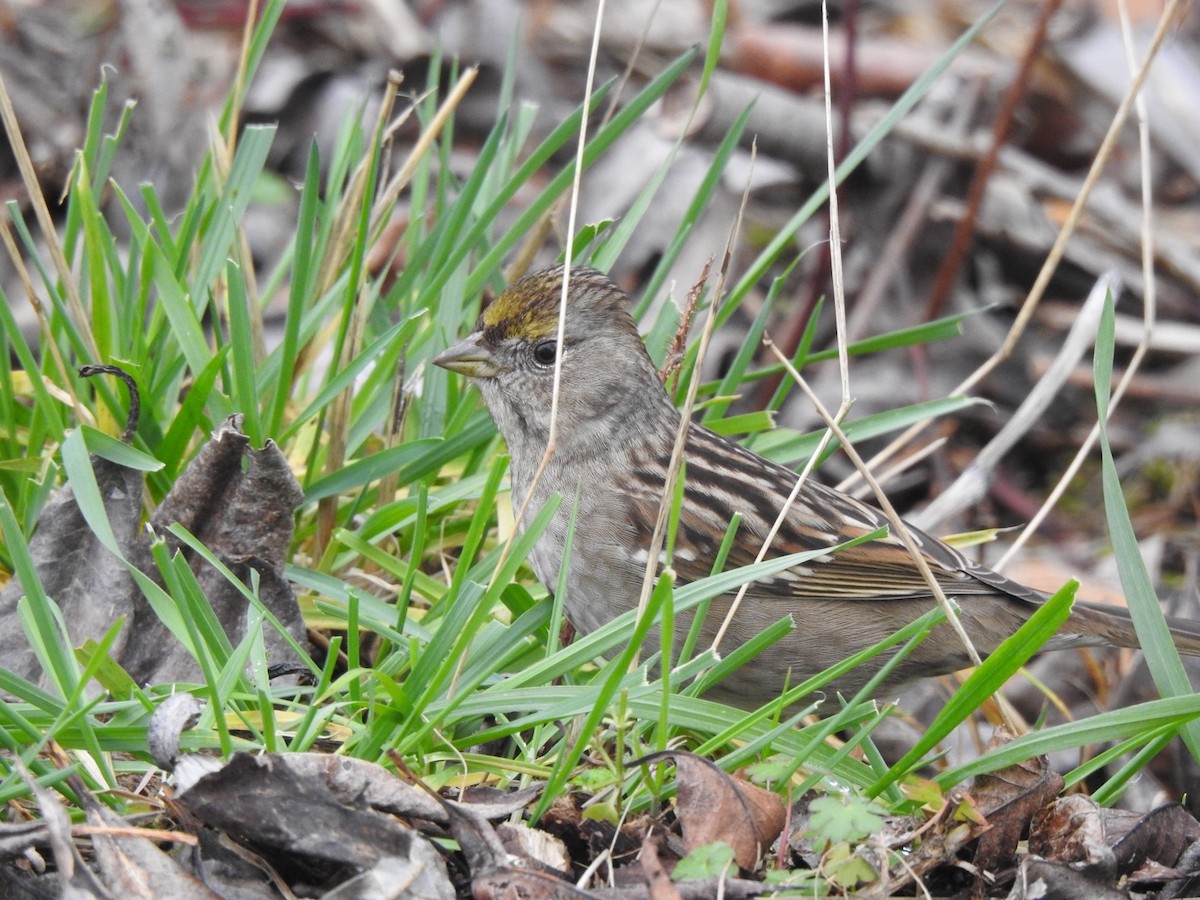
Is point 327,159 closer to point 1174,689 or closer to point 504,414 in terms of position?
point 504,414

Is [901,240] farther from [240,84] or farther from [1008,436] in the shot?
[240,84]

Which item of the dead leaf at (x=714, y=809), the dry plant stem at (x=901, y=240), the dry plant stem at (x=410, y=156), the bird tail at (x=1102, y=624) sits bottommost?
the bird tail at (x=1102, y=624)

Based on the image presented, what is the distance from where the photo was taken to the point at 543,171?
5723 mm

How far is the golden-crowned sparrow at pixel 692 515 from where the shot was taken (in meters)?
3.16

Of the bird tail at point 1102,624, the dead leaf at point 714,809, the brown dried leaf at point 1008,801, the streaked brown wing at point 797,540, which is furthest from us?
the bird tail at point 1102,624

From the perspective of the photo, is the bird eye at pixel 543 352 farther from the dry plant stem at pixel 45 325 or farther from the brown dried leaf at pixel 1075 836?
the brown dried leaf at pixel 1075 836

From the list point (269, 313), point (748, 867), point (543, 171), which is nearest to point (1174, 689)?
point (748, 867)

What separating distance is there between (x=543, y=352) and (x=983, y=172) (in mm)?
2475

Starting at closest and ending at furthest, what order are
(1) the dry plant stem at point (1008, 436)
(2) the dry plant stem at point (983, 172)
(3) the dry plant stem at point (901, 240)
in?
(1) the dry plant stem at point (1008, 436) → (2) the dry plant stem at point (983, 172) → (3) the dry plant stem at point (901, 240)

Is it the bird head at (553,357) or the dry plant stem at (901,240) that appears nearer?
the bird head at (553,357)

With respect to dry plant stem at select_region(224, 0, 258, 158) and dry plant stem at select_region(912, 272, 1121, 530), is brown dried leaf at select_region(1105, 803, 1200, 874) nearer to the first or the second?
dry plant stem at select_region(912, 272, 1121, 530)

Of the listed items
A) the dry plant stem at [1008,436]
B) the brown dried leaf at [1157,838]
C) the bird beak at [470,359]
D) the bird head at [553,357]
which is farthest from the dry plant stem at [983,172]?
the brown dried leaf at [1157,838]

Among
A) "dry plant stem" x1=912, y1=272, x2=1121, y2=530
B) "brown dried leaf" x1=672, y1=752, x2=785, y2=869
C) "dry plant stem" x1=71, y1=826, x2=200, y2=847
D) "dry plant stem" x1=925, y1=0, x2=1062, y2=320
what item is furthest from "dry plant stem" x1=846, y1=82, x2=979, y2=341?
"dry plant stem" x1=71, y1=826, x2=200, y2=847

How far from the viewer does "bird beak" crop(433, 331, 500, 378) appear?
3.20m
